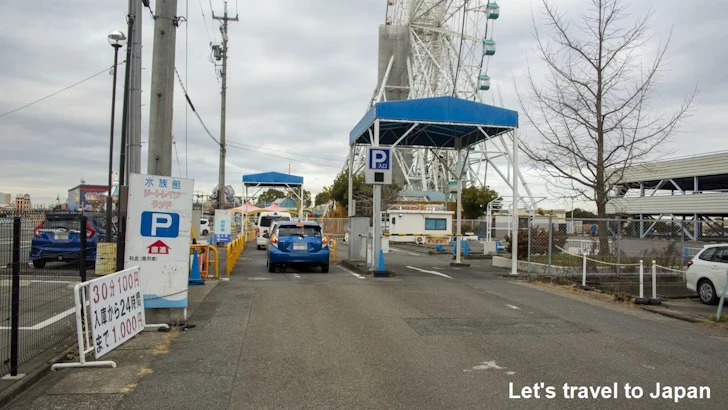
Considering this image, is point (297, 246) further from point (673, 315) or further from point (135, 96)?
point (673, 315)

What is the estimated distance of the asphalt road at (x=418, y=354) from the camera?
532 centimetres

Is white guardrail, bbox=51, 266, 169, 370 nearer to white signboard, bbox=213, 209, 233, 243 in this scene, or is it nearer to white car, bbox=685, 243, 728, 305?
white car, bbox=685, 243, 728, 305

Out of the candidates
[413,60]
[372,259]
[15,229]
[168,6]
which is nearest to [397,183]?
[413,60]

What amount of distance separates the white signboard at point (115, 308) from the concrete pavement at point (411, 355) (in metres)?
0.55

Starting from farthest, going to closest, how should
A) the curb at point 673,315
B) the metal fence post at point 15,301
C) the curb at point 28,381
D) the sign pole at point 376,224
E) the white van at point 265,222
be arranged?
the white van at point 265,222, the sign pole at point 376,224, the curb at point 673,315, the metal fence post at point 15,301, the curb at point 28,381

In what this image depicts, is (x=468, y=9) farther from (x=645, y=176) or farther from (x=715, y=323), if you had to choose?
(x=715, y=323)

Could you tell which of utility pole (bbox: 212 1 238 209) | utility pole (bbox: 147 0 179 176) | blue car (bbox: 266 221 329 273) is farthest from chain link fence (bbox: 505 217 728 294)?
utility pole (bbox: 212 1 238 209)

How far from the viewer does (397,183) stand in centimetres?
6744

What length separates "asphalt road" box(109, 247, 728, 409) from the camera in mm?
5320

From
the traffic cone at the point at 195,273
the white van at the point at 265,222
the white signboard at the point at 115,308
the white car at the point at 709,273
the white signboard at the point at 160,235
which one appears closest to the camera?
the white signboard at the point at 115,308

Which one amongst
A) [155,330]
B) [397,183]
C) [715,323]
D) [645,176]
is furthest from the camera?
[397,183]

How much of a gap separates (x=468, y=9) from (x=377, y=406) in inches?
1910

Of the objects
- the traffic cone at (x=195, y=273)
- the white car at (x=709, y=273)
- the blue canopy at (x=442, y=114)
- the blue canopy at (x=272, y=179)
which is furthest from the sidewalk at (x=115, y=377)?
the blue canopy at (x=272, y=179)

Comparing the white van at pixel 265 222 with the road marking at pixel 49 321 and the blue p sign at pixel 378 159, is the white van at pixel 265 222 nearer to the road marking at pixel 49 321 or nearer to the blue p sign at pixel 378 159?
the blue p sign at pixel 378 159
